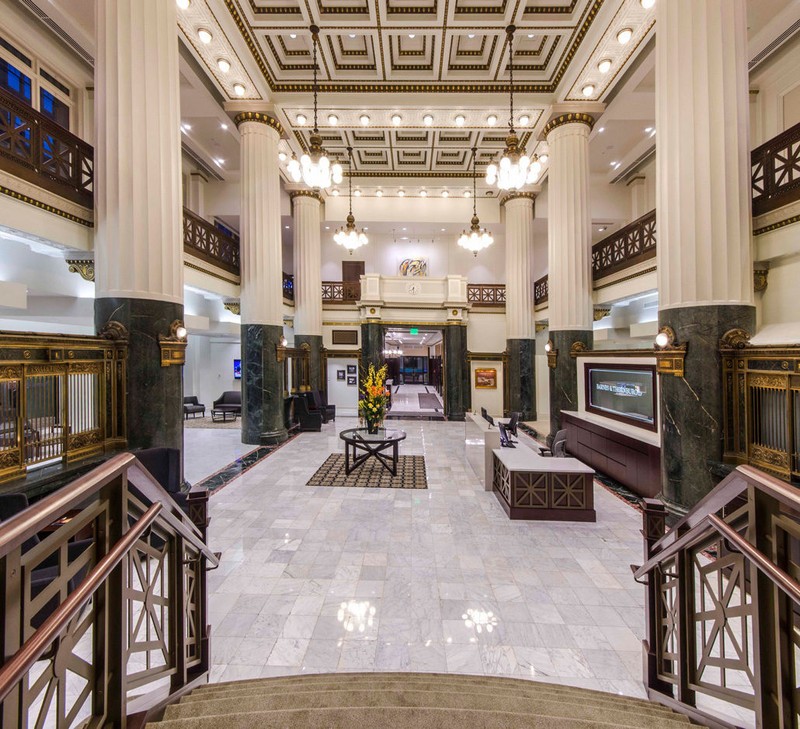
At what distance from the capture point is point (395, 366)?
3039cm

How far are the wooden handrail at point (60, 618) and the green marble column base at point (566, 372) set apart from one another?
27.9ft

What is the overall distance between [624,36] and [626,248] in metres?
3.91

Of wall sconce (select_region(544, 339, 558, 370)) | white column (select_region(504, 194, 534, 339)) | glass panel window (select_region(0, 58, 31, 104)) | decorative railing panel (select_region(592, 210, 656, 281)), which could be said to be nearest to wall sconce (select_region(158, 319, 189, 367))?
glass panel window (select_region(0, 58, 31, 104))

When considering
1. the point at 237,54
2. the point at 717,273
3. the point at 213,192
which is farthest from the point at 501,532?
the point at 213,192

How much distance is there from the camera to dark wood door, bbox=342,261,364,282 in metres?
16.5

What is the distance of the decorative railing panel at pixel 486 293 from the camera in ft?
46.9

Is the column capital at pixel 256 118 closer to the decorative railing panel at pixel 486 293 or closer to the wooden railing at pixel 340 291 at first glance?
the wooden railing at pixel 340 291

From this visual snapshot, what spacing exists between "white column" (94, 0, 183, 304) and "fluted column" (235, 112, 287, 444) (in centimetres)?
414

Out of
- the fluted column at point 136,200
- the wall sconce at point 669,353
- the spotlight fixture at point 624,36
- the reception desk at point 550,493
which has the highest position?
the spotlight fixture at point 624,36

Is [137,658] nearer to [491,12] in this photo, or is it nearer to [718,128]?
[718,128]

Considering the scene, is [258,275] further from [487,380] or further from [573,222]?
[487,380]

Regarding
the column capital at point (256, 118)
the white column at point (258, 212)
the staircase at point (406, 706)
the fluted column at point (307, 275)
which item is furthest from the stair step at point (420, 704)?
the fluted column at point (307, 275)

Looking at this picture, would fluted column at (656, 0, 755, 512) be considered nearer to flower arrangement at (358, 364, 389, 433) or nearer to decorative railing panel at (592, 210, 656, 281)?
decorative railing panel at (592, 210, 656, 281)

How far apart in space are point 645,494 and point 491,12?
8.80m
